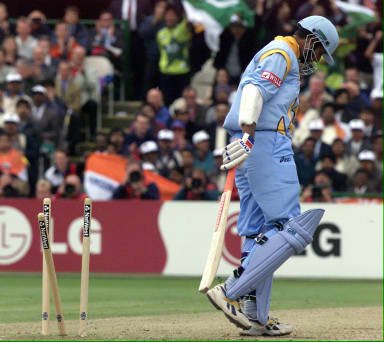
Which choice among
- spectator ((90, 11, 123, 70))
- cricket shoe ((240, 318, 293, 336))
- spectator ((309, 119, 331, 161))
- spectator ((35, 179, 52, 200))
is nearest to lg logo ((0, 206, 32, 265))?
spectator ((35, 179, 52, 200))

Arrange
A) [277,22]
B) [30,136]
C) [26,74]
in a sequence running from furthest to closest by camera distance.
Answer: [277,22] < [26,74] < [30,136]

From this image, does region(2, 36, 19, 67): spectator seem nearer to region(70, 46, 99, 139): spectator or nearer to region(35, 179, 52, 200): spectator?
region(70, 46, 99, 139): spectator

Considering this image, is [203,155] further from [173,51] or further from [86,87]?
[86,87]

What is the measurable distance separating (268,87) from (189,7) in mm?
13183

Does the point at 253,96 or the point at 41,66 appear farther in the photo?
the point at 41,66

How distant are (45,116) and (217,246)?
39.7 feet

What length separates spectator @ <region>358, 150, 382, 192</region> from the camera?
18703 mm

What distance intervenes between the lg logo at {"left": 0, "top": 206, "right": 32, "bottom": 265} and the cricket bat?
28.5 feet

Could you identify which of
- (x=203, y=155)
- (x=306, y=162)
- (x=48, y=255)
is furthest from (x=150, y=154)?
(x=48, y=255)

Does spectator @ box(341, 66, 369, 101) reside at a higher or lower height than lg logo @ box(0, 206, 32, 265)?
higher

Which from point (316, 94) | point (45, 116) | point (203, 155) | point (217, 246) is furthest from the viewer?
point (316, 94)

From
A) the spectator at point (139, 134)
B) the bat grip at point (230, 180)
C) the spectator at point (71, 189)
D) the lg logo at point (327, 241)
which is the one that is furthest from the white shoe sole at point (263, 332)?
the spectator at point (139, 134)

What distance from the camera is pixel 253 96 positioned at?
360 inches

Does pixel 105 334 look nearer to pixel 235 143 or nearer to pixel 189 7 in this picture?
pixel 235 143
